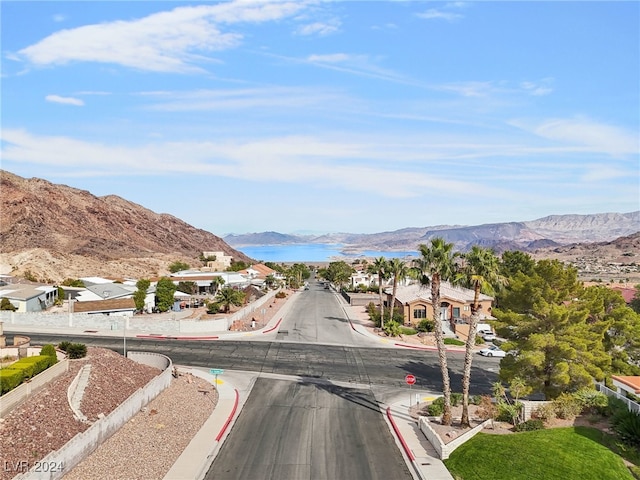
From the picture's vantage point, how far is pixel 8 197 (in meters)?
171

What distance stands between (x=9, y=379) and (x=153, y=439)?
7347 millimetres

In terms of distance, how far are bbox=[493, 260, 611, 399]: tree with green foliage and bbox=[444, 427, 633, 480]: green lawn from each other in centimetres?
554

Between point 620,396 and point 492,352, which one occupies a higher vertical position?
point 620,396

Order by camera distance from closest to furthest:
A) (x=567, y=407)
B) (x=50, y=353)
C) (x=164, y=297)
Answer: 1. (x=567, y=407)
2. (x=50, y=353)
3. (x=164, y=297)

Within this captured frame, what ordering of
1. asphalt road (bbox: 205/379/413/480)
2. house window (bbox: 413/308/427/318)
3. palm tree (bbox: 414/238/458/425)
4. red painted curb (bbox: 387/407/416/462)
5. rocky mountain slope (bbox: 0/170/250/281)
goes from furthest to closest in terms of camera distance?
rocky mountain slope (bbox: 0/170/250/281) < house window (bbox: 413/308/427/318) < palm tree (bbox: 414/238/458/425) < red painted curb (bbox: 387/407/416/462) < asphalt road (bbox: 205/379/413/480)

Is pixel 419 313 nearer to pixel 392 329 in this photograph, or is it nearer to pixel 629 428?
pixel 392 329

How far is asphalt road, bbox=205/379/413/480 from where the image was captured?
77.9 ft

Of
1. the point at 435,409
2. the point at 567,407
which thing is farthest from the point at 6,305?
the point at 567,407

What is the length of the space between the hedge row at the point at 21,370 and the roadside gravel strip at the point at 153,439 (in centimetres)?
528

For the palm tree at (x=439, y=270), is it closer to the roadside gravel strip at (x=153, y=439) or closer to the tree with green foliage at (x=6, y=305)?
the roadside gravel strip at (x=153, y=439)

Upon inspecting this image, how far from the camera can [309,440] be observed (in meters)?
27.7

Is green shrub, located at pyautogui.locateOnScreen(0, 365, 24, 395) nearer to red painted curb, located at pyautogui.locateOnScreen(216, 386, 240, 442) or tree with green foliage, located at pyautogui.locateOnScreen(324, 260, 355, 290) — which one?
red painted curb, located at pyautogui.locateOnScreen(216, 386, 240, 442)

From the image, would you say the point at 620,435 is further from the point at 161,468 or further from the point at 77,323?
the point at 77,323

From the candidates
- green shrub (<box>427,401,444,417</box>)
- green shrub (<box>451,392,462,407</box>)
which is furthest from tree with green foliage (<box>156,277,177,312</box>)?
green shrub (<box>427,401,444,417</box>)
